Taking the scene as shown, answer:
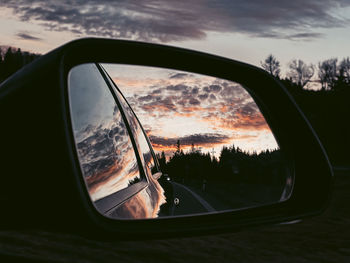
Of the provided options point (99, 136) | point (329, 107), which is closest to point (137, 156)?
point (99, 136)

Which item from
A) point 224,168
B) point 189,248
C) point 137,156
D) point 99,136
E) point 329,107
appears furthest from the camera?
point 329,107

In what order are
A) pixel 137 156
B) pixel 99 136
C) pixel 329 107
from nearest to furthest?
1. pixel 99 136
2. pixel 137 156
3. pixel 329 107

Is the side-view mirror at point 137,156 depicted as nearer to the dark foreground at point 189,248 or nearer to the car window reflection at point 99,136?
the car window reflection at point 99,136

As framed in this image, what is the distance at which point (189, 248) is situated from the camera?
6457 mm

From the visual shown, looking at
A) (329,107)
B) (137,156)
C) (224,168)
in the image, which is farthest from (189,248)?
(329,107)

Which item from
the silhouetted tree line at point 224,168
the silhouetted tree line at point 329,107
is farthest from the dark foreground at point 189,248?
the silhouetted tree line at point 329,107

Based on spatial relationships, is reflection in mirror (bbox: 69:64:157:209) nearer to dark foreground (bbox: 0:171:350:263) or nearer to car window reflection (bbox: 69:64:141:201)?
car window reflection (bbox: 69:64:141:201)

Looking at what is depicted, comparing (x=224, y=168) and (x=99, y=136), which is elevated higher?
(x=99, y=136)

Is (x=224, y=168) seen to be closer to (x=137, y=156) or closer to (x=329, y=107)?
(x=137, y=156)

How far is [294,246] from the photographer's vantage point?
741 centimetres

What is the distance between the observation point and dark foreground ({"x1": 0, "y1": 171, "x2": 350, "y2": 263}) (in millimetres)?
5488

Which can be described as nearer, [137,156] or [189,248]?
[137,156]

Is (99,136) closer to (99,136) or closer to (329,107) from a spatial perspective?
(99,136)

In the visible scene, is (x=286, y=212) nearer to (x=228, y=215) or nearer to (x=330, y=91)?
(x=228, y=215)
